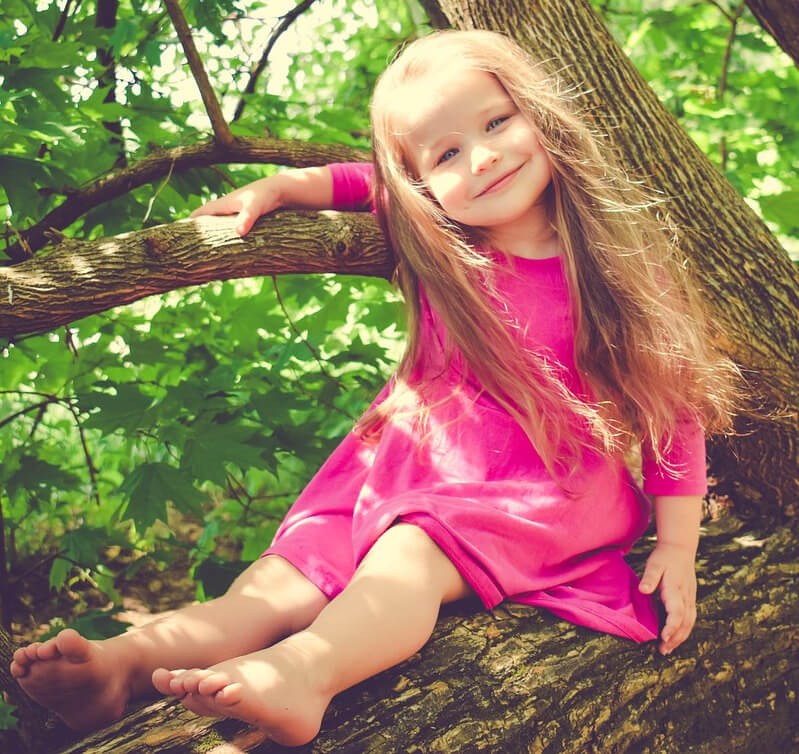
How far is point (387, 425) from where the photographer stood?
1.87 meters

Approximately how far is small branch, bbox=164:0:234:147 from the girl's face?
59cm

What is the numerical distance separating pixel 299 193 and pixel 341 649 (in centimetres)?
116

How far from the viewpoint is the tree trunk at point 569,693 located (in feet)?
4.18

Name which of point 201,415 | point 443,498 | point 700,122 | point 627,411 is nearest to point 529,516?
point 443,498

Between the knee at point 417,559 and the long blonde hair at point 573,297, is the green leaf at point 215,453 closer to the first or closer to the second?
the long blonde hair at point 573,297

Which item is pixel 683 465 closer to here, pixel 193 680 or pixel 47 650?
pixel 193 680

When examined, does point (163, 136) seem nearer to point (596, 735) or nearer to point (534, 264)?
point (534, 264)

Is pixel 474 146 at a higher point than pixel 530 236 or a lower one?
higher

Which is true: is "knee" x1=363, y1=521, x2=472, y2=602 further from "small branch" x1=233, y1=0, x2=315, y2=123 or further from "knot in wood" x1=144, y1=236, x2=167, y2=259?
"small branch" x1=233, y1=0, x2=315, y2=123

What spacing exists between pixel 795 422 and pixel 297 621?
1.39m

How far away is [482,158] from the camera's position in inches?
66.7

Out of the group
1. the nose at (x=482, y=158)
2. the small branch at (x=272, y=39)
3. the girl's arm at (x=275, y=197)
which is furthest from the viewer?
the small branch at (x=272, y=39)

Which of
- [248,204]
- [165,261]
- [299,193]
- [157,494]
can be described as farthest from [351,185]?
[157,494]

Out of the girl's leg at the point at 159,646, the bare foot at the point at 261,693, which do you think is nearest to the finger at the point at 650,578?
the girl's leg at the point at 159,646
